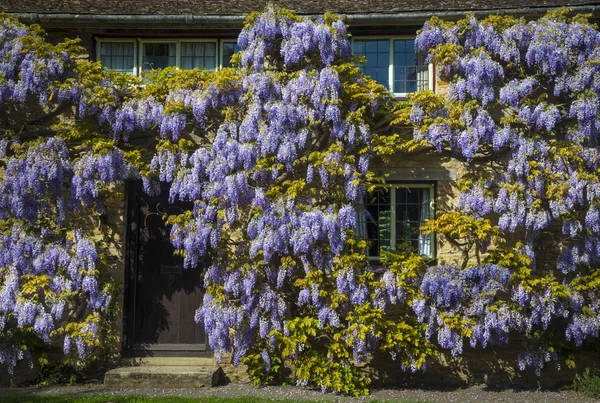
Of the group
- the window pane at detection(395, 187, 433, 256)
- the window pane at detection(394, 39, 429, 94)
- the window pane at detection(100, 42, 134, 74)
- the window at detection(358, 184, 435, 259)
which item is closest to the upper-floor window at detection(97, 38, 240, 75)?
the window pane at detection(100, 42, 134, 74)

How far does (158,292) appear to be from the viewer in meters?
10.5

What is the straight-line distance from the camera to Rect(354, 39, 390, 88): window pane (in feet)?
35.6

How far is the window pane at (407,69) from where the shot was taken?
424 inches

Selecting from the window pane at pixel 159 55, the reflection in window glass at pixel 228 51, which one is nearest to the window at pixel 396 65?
the reflection in window glass at pixel 228 51

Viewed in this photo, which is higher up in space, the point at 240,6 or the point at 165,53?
the point at 240,6

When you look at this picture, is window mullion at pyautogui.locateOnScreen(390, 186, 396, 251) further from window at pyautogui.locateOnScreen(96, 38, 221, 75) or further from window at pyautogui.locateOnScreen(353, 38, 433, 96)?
window at pyautogui.locateOnScreen(96, 38, 221, 75)

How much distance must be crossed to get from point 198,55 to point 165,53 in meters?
0.53

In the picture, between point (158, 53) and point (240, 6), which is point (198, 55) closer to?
point (158, 53)

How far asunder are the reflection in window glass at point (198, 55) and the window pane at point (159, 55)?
163 millimetres

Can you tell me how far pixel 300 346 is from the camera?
30.3 feet

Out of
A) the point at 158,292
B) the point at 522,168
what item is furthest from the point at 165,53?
the point at 522,168

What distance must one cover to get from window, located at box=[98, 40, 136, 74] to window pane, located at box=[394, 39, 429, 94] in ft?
13.8

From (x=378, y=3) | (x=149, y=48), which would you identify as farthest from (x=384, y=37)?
(x=149, y=48)

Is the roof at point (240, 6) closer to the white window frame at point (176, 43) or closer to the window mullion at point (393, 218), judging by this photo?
the white window frame at point (176, 43)
